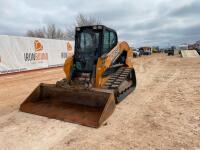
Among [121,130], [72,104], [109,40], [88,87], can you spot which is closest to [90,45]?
[109,40]

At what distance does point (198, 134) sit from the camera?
464cm

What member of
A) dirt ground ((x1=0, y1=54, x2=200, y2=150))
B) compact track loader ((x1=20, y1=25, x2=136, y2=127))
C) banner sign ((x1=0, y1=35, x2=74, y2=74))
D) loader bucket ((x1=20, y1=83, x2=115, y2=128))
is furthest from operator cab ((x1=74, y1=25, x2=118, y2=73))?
banner sign ((x1=0, y1=35, x2=74, y2=74))

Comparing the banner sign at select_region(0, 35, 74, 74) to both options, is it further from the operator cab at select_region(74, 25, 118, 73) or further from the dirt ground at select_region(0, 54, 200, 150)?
the operator cab at select_region(74, 25, 118, 73)

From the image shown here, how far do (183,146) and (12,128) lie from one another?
3.71m

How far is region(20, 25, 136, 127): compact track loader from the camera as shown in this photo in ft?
18.6

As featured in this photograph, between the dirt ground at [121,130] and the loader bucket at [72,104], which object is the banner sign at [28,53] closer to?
the dirt ground at [121,130]

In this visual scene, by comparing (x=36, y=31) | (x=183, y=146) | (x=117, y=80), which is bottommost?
(x=183, y=146)

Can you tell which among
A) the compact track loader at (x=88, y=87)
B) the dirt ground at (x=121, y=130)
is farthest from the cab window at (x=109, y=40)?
the dirt ground at (x=121, y=130)

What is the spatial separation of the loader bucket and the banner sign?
28.9 feet

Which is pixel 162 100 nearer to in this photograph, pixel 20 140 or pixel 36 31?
pixel 20 140

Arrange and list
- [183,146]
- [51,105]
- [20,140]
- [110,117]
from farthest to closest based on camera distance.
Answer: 1. [51,105]
2. [110,117]
3. [20,140]
4. [183,146]

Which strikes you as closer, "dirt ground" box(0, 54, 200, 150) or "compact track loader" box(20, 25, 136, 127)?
"dirt ground" box(0, 54, 200, 150)

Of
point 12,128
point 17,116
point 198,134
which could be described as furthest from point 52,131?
point 198,134

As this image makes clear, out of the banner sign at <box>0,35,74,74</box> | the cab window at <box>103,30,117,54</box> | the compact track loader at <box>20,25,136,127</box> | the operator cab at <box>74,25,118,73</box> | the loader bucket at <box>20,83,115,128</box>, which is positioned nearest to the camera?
the loader bucket at <box>20,83,115,128</box>
